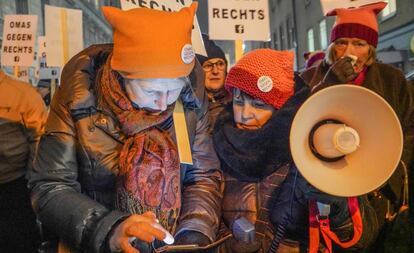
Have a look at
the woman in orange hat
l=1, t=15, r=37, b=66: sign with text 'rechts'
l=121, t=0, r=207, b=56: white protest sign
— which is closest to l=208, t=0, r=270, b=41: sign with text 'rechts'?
l=121, t=0, r=207, b=56: white protest sign

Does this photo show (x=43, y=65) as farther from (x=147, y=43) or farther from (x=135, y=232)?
(x=135, y=232)

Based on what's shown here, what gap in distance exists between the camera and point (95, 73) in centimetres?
188

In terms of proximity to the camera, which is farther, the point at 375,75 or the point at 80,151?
the point at 375,75

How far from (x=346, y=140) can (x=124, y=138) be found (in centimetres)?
85

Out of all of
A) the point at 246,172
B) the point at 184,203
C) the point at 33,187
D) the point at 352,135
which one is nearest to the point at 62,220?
the point at 33,187

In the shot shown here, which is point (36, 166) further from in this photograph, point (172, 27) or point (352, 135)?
point (352, 135)

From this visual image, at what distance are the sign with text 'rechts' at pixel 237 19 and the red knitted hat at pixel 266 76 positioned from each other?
1.28 m

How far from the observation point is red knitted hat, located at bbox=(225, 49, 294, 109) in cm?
202

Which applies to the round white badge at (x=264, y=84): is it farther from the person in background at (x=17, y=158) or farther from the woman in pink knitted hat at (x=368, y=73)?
the person in background at (x=17, y=158)

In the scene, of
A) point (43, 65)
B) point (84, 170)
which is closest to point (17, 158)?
point (84, 170)

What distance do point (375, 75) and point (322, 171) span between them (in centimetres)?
123

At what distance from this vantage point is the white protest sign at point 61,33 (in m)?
3.87

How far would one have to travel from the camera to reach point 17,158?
11.0 ft

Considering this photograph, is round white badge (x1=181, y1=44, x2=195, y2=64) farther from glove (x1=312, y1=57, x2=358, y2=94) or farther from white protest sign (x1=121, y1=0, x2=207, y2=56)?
white protest sign (x1=121, y1=0, x2=207, y2=56)
